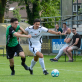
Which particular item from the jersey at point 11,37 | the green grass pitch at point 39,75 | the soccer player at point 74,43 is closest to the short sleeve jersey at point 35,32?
the jersey at point 11,37

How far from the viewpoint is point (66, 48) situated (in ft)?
53.6

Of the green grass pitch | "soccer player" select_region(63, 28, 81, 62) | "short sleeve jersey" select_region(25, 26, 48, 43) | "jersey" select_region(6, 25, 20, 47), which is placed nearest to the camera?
the green grass pitch

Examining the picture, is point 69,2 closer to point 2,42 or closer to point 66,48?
point 2,42

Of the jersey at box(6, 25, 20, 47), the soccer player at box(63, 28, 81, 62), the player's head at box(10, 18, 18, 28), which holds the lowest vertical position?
the soccer player at box(63, 28, 81, 62)

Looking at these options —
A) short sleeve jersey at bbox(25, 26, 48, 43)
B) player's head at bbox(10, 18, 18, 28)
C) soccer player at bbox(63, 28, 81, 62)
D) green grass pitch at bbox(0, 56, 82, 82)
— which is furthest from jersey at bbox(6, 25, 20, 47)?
soccer player at bbox(63, 28, 81, 62)

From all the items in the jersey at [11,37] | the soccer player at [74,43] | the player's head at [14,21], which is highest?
the player's head at [14,21]

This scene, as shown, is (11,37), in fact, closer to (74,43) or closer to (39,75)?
(39,75)

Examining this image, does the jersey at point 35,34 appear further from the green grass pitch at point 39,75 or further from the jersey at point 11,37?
the green grass pitch at point 39,75

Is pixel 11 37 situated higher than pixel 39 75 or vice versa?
pixel 11 37

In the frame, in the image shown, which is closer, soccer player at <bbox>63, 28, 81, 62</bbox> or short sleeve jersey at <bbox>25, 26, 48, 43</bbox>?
short sleeve jersey at <bbox>25, 26, 48, 43</bbox>

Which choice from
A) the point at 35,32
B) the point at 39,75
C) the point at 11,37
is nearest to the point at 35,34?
the point at 35,32

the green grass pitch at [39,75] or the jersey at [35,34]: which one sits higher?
the jersey at [35,34]

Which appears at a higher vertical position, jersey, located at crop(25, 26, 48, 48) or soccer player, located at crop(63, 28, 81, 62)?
jersey, located at crop(25, 26, 48, 48)

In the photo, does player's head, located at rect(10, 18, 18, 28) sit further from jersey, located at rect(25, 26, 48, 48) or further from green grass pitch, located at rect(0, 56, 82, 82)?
green grass pitch, located at rect(0, 56, 82, 82)
